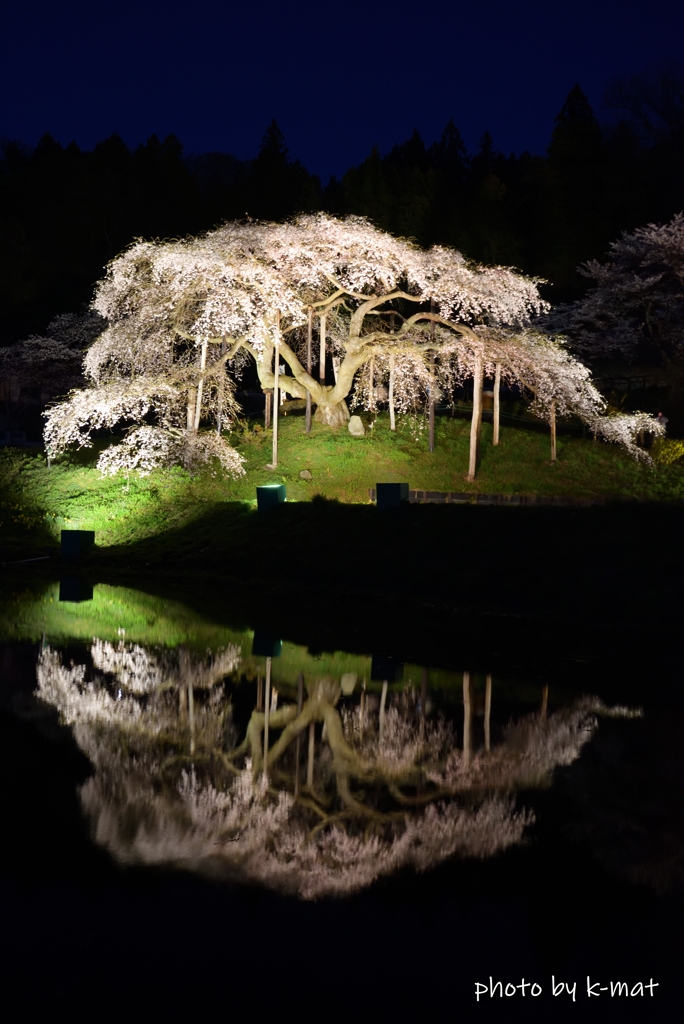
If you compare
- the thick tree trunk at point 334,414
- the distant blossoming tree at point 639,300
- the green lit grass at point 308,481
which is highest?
the distant blossoming tree at point 639,300

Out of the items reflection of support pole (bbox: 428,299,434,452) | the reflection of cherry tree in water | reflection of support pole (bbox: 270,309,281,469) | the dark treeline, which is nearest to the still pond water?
the reflection of cherry tree in water

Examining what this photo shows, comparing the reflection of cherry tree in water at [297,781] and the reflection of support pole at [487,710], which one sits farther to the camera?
the reflection of support pole at [487,710]

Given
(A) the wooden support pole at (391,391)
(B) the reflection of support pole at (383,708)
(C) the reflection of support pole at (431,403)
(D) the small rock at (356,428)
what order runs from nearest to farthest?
(B) the reflection of support pole at (383,708)
(C) the reflection of support pole at (431,403)
(A) the wooden support pole at (391,391)
(D) the small rock at (356,428)

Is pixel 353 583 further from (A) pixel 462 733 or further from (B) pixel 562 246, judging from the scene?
(B) pixel 562 246

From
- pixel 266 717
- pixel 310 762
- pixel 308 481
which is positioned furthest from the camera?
pixel 308 481

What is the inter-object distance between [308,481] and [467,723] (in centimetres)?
2086

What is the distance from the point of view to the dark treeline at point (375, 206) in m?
57.8

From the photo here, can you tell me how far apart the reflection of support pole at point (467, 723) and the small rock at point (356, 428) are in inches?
902

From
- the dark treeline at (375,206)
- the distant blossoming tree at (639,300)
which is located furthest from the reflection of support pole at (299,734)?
the dark treeline at (375,206)

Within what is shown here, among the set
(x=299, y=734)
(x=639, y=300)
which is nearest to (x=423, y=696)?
(x=299, y=734)

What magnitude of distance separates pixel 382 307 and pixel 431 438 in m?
12.7

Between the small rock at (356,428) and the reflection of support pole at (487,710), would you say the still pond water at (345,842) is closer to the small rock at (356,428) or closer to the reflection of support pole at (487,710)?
the reflection of support pole at (487,710)

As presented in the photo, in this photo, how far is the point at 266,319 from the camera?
96.0 feet

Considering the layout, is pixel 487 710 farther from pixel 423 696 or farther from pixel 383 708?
pixel 383 708
